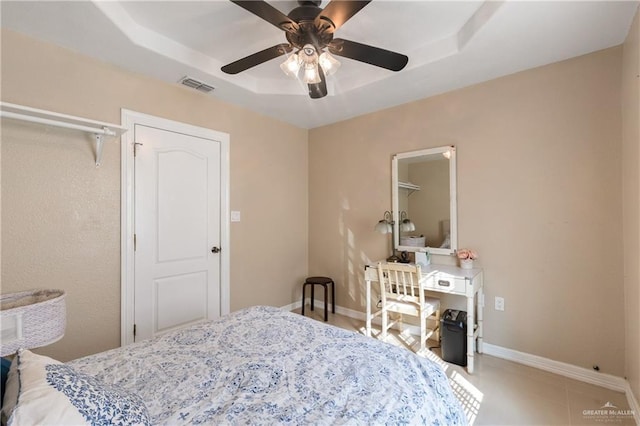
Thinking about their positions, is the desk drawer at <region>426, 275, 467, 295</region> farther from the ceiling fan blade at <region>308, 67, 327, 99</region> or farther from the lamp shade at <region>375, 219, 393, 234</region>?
the ceiling fan blade at <region>308, 67, 327, 99</region>

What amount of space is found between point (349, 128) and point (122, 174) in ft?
Answer: 8.01

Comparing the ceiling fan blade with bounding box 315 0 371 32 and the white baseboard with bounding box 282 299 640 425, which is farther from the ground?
the ceiling fan blade with bounding box 315 0 371 32

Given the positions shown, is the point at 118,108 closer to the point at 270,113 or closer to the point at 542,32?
the point at 270,113

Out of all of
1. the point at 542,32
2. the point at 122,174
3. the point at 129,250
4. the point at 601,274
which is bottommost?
the point at 601,274

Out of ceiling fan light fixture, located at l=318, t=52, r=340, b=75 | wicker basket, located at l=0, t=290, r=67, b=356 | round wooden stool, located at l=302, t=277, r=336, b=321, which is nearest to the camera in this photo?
wicker basket, located at l=0, t=290, r=67, b=356

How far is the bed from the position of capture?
38.0 inches

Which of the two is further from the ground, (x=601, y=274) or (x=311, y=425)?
(x=601, y=274)

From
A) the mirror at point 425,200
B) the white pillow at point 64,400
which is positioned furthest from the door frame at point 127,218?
the mirror at point 425,200

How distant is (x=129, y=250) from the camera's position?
8.04 ft

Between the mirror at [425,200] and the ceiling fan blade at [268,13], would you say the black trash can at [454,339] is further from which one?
the ceiling fan blade at [268,13]

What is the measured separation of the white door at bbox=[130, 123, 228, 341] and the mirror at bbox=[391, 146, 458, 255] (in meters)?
1.93

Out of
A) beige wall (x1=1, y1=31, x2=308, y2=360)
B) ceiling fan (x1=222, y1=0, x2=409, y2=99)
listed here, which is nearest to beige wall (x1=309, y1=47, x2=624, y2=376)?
ceiling fan (x1=222, y1=0, x2=409, y2=99)

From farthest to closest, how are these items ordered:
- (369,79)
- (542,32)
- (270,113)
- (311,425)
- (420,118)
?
(270,113) → (420,118) → (369,79) → (542,32) → (311,425)

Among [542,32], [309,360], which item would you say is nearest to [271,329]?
[309,360]
